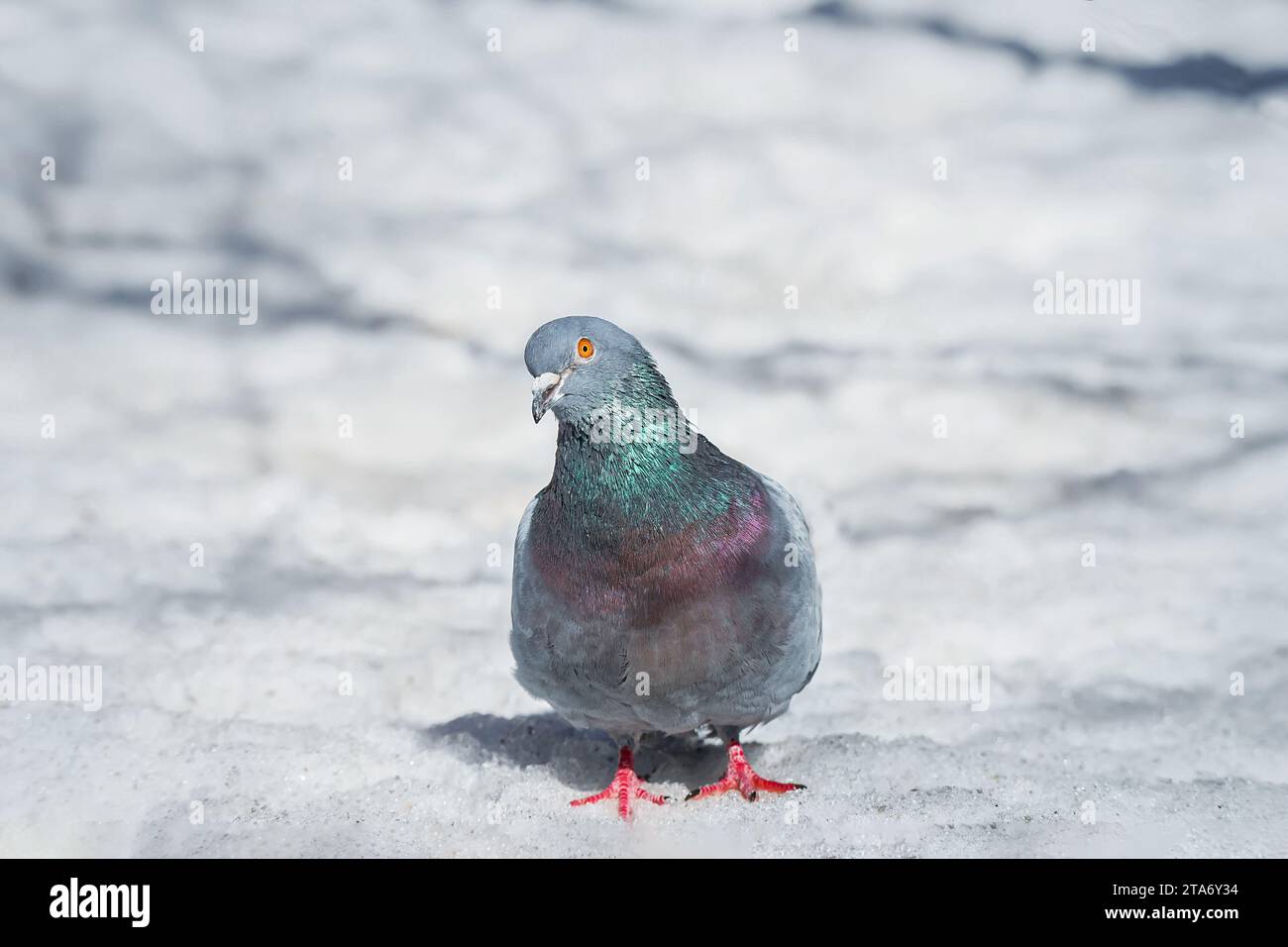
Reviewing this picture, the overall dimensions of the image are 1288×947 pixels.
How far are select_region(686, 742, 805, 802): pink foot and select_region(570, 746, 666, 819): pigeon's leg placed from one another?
0.73 ft

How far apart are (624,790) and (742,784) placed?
589mm

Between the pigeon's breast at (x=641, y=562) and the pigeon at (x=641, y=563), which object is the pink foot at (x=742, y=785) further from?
the pigeon's breast at (x=641, y=562)

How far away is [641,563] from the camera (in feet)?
13.7

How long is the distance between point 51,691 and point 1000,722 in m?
5.97

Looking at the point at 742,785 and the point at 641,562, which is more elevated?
the point at 641,562

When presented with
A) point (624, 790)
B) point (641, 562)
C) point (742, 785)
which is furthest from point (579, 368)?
point (742, 785)

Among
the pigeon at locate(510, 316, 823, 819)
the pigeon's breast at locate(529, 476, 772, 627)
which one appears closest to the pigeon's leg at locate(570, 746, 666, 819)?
the pigeon at locate(510, 316, 823, 819)

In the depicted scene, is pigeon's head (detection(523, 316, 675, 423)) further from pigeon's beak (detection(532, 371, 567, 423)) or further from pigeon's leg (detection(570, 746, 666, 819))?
pigeon's leg (detection(570, 746, 666, 819))

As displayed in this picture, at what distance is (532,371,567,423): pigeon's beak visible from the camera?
163 inches

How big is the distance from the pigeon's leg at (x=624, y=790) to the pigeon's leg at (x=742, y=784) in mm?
223

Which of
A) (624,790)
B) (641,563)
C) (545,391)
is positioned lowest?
(624,790)

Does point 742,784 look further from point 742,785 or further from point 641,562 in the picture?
point 641,562

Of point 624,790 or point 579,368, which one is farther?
point 624,790

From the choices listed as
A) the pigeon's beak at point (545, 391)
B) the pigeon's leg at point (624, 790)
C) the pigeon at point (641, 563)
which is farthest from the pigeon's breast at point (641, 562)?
the pigeon's leg at point (624, 790)
